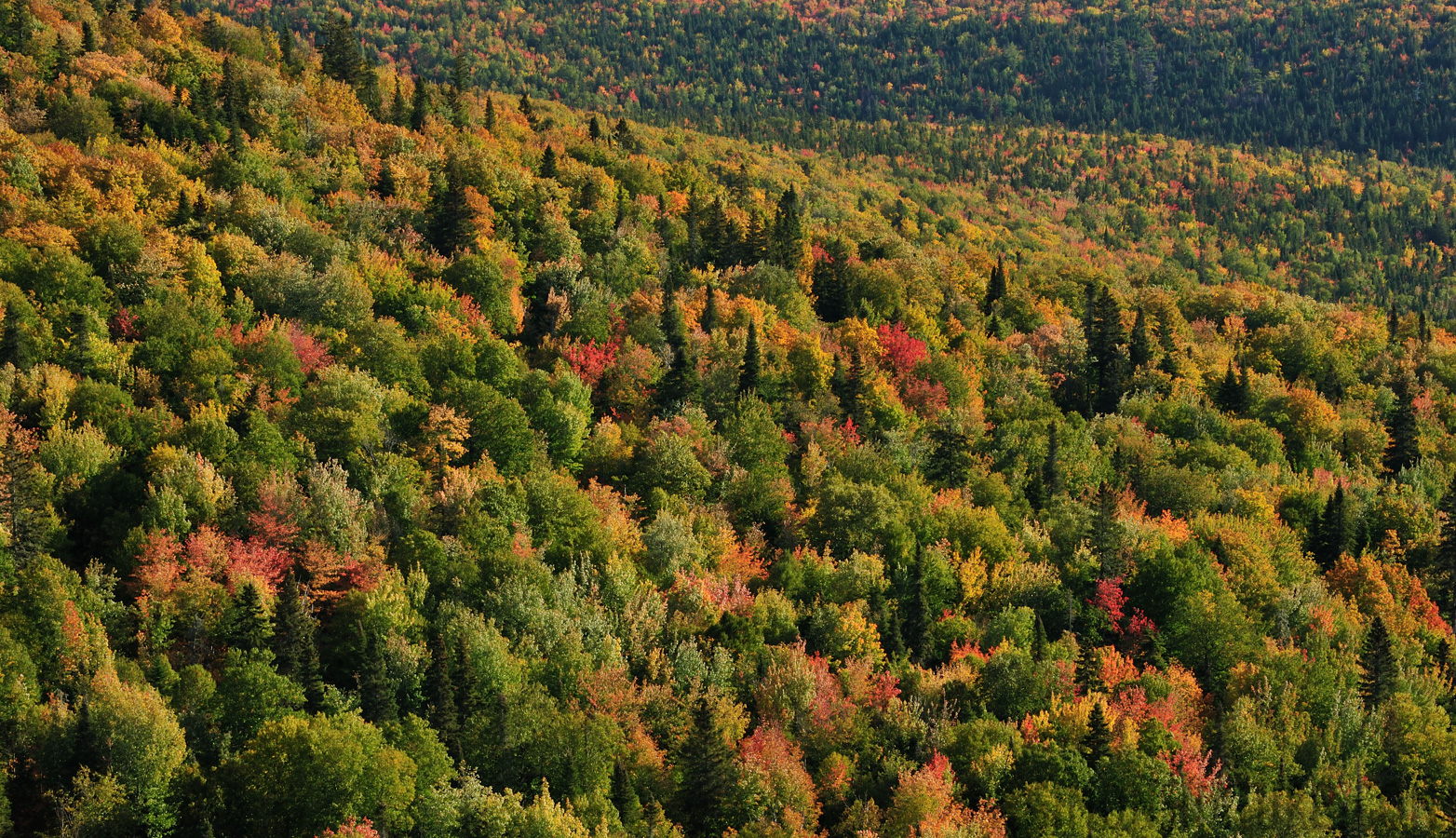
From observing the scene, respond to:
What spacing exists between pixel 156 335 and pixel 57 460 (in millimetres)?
15473

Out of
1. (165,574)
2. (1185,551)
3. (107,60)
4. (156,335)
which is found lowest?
(1185,551)

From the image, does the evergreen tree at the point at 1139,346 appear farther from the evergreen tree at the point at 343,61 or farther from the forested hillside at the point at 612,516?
the evergreen tree at the point at 343,61

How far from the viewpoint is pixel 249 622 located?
3113 inches

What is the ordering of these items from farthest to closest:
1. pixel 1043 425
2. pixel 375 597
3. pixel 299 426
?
pixel 1043 425 < pixel 299 426 < pixel 375 597

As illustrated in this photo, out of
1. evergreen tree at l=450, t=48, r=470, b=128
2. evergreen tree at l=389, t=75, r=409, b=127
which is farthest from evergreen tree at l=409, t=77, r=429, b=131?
evergreen tree at l=450, t=48, r=470, b=128

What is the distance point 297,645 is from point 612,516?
27.0 metres

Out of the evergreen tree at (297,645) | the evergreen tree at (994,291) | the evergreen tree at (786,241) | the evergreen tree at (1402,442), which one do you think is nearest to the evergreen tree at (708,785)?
the evergreen tree at (297,645)

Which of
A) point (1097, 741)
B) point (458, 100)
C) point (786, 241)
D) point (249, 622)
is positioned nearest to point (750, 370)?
point (786, 241)

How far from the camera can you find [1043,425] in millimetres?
128375

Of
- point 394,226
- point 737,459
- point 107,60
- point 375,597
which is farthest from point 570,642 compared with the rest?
point 107,60

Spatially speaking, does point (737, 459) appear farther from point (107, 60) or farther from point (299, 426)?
point (107, 60)

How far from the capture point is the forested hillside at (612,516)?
77.8 metres

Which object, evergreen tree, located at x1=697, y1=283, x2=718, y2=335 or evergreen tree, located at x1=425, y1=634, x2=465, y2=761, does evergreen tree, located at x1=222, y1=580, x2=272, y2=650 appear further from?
evergreen tree, located at x1=697, y1=283, x2=718, y2=335

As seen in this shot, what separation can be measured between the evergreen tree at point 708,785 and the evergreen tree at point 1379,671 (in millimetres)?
48294
